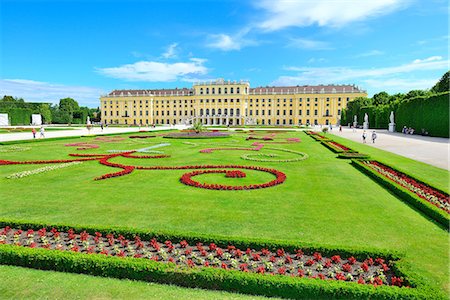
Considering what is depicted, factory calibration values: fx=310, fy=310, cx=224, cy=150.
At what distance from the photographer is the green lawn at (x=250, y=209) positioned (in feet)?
16.4

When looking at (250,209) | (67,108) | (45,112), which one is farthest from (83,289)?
(67,108)

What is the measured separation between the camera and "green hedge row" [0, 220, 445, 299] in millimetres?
3449

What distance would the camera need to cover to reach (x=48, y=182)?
29.6 ft

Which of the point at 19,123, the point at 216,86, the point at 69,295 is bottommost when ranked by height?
the point at 69,295

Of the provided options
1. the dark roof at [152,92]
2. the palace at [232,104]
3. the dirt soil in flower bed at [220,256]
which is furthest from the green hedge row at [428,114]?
the dark roof at [152,92]

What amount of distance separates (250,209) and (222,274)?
9.36 feet

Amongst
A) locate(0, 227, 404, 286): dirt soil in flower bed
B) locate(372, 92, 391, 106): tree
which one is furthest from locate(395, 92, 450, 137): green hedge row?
locate(0, 227, 404, 286): dirt soil in flower bed

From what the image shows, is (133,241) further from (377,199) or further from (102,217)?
(377,199)

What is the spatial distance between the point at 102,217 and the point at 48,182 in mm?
4077

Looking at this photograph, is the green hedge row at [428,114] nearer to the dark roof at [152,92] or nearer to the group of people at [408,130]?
the group of people at [408,130]

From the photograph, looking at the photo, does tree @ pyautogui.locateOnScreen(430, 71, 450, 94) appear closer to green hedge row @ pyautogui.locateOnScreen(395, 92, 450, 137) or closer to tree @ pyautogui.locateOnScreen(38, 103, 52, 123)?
green hedge row @ pyautogui.locateOnScreen(395, 92, 450, 137)

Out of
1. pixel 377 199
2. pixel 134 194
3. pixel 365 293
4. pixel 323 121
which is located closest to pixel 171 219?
pixel 134 194

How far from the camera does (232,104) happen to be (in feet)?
291

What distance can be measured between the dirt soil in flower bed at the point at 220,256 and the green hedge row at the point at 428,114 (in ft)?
97.0
